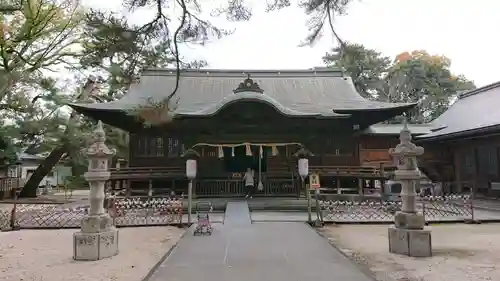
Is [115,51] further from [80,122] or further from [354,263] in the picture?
[80,122]

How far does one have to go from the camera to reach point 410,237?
23.9ft

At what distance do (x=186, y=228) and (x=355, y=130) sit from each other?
11.4 meters

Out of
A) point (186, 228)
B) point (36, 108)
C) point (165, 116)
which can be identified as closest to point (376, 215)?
point (186, 228)

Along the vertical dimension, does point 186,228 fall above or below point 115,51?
below

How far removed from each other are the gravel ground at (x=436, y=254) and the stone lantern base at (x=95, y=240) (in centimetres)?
473

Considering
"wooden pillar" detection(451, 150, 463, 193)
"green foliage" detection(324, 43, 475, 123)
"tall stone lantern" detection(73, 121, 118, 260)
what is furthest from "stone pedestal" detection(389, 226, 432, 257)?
"green foliage" detection(324, 43, 475, 123)

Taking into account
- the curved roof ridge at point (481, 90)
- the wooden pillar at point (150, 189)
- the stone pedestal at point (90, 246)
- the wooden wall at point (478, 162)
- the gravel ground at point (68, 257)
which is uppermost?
the curved roof ridge at point (481, 90)

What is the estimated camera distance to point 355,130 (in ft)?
63.3

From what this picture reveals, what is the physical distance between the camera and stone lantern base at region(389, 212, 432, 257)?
7191mm

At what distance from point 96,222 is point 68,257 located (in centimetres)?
89

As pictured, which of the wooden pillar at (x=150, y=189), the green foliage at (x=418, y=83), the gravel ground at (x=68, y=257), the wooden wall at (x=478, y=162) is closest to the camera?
the gravel ground at (x=68, y=257)

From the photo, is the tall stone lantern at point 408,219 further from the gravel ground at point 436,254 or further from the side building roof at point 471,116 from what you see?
the side building roof at point 471,116

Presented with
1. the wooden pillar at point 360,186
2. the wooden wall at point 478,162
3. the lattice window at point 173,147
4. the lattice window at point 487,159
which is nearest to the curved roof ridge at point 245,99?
the lattice window at point 173,147

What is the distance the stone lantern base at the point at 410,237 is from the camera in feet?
23.6
